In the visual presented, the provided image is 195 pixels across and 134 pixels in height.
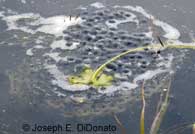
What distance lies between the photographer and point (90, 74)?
7.70 ft

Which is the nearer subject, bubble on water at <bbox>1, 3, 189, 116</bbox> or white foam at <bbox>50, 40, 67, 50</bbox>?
bubble on water at <bbox>1, 3, 189, 116</bbox>

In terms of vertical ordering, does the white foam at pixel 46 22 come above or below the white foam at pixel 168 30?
above

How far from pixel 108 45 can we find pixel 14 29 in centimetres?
61

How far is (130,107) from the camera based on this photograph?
7.20ft

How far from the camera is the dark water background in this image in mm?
2102

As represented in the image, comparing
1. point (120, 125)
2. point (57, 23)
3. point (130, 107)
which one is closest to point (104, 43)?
point (57, 23)

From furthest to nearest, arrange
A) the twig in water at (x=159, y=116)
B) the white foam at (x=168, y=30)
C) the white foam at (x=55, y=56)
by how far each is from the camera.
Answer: the white foam at (x=168, y=30) < the white foam at (x=55, y=56) < the twig in water at (x=159, y=116)

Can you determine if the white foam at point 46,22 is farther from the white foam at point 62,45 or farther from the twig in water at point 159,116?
the twig in water at point 159,116

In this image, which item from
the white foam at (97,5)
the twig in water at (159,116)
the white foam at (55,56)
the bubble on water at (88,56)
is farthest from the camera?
the white foam at (97,5)

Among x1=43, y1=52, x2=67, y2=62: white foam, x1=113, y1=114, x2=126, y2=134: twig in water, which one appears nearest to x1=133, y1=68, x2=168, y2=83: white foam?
x1=113, y1=114, x2=126, y2=134: twig in water

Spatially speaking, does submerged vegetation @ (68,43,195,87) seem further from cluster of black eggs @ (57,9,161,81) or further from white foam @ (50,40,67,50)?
white foam @ (50,40,67,50)

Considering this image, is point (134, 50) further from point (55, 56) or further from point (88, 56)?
point (55, 56)

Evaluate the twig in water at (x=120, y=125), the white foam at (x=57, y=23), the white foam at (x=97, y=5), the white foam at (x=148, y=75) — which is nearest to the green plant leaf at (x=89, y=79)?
the white foam at (x=148, y=75)

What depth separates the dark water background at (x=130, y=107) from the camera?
2.10 meters
